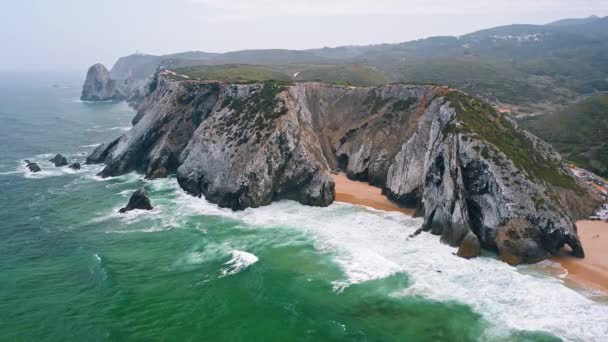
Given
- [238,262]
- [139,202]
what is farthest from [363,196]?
[139,202]

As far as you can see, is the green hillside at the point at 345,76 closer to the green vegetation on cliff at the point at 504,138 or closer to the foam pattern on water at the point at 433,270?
the green vegetation on cliff at the point at 504,138

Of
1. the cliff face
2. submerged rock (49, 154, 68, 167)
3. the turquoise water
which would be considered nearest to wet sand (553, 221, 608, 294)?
the cliff face

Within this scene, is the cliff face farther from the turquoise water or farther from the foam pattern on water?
the turquoise water

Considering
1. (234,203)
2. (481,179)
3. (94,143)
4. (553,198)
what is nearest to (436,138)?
(481,179)

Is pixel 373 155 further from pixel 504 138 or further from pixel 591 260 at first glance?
pixel 591 260

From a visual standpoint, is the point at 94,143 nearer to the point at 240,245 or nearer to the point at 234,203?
the point at 234,203
